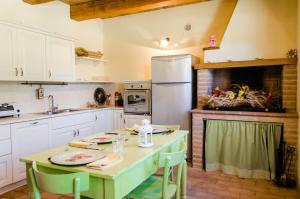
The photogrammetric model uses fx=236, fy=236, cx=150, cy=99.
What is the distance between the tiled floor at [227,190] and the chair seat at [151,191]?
2.98 ft

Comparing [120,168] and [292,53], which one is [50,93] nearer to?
[120,168]

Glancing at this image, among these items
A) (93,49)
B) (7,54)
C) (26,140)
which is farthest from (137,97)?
(7,54)

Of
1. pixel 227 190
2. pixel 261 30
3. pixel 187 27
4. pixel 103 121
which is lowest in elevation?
pixel 227 190

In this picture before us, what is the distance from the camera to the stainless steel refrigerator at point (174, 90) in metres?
3.70

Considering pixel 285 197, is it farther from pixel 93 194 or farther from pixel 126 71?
pixel 126 71

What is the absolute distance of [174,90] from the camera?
377 centimetres

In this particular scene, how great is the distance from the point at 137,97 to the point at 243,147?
6.39ft

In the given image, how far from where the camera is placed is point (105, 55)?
5.21 meters

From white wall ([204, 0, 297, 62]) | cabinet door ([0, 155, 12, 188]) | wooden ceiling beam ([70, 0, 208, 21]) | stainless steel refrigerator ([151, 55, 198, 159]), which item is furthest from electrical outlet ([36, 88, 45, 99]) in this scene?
white wall ([204, 0, 297, 62])

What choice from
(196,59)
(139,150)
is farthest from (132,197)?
(196,59)

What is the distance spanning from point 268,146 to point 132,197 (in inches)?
84.2

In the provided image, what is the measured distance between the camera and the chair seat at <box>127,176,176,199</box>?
1.72 meters

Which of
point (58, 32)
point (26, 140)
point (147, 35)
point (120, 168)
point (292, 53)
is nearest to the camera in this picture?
point (120, 168)

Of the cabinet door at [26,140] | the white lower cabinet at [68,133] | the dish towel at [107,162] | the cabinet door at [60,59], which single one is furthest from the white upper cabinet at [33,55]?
the dish towel at [107,162]
